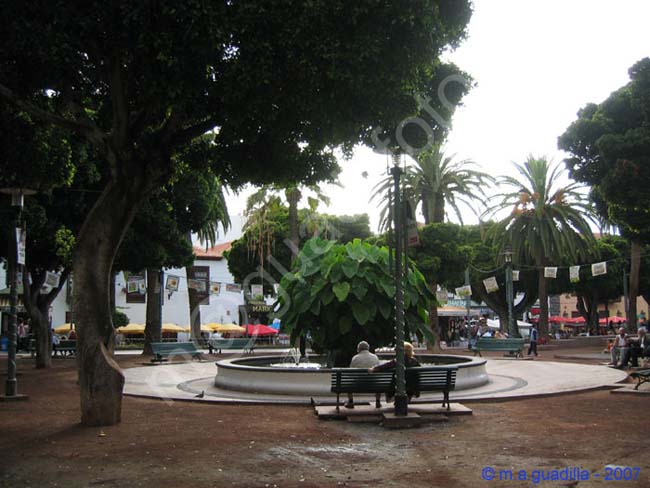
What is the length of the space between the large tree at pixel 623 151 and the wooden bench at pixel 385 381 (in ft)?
42.5

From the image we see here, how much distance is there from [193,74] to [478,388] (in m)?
10.1

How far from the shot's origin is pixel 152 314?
33.2 metres

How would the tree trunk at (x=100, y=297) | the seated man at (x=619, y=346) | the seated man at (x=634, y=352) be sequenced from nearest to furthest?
the tree trunk at (x=100, y=297) → the seated man at (x=634, y=352) → the seated man at (x=619, y=346)

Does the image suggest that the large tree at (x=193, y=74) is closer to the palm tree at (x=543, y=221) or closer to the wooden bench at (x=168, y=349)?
the wooden bench at (x=168, y=349)

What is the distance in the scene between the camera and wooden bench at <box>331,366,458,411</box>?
11.7 m

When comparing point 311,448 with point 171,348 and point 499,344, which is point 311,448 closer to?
point 171,348

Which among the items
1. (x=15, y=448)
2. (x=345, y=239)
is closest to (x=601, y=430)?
(x=15, y=448)

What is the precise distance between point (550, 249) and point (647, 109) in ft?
58.9

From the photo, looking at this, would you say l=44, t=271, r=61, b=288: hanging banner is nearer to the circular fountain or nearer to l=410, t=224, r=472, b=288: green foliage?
the circular fountain

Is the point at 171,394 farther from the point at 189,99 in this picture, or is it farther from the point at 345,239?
the point at 345,239

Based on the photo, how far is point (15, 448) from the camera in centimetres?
895

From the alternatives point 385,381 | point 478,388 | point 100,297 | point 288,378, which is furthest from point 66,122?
point 478,388

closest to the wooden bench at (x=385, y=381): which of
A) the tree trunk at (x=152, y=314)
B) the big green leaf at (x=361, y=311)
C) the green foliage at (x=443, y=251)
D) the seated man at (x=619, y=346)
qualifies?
the big green leaf at (x=361, y=311)

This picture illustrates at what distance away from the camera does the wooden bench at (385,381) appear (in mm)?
11688
